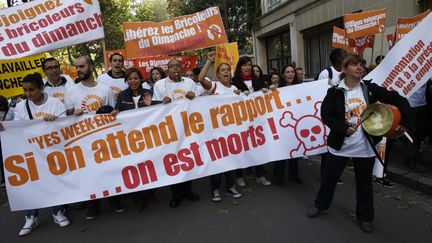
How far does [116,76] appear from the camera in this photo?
6.07 meters

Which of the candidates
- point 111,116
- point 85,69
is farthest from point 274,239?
point 85,69

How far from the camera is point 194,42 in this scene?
279 inches

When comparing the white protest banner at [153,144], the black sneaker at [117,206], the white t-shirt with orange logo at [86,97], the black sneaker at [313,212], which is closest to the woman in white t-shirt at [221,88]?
the white protest banner at [153,144]

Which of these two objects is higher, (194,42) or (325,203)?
(194,42)

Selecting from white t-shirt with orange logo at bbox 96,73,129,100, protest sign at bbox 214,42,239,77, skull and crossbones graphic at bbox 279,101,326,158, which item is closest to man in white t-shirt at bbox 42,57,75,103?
white t-shirt with orange logo at bbox 96,73,129,100

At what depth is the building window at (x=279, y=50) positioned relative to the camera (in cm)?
1973

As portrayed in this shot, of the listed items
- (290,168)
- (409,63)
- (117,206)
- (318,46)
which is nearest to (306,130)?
(290,168)

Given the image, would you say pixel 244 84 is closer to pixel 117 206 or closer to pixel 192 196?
pixel 192 196

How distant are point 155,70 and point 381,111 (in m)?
5.13

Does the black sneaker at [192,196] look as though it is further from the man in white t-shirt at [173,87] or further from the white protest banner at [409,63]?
the white protest banner at [409,63]

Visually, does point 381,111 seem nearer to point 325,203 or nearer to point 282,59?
point 325,203

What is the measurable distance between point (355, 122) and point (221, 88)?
2052 millimetres

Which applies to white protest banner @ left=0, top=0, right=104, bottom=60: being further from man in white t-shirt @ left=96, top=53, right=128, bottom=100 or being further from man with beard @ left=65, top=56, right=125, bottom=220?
man with beard @ left=65, top=56, right=125, bottom=220

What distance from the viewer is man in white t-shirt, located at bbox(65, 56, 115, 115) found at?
4.77 metres
